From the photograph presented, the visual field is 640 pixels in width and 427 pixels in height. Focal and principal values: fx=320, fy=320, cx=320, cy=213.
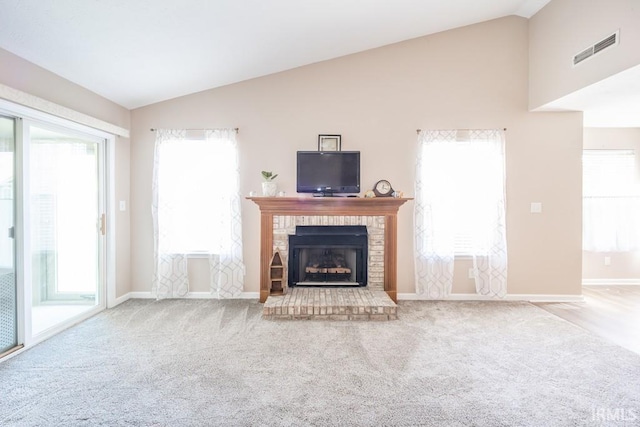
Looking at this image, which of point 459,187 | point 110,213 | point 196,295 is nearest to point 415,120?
point 459,187

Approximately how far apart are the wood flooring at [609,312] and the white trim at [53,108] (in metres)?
5.57

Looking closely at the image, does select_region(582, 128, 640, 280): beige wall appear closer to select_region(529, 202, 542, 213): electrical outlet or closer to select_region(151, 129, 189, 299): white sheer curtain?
select_region(529, 202, 542, 213): electrical outlet

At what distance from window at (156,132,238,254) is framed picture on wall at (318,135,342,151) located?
44.1 inches

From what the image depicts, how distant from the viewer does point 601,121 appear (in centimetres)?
451

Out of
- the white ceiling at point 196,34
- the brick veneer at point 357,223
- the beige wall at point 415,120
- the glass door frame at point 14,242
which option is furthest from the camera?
the beige wall at point 415,120

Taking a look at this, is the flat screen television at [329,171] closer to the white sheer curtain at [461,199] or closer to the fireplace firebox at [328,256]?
the fireplace firebox at [328,256]

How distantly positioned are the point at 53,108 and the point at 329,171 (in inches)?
111

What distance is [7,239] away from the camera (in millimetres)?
2697

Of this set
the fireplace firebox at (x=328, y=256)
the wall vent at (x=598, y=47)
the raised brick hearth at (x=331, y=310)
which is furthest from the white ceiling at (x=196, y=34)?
the raised brick hearth at (x=331, y=310)

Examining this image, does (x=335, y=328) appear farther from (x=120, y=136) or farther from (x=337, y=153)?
(x=120, y=136)

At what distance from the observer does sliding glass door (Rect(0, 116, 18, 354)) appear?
2.65 m

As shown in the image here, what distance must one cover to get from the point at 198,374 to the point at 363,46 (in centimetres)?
395

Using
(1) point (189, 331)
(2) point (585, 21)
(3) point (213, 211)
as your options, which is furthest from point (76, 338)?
(2) point (585, 21)

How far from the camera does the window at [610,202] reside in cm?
482
